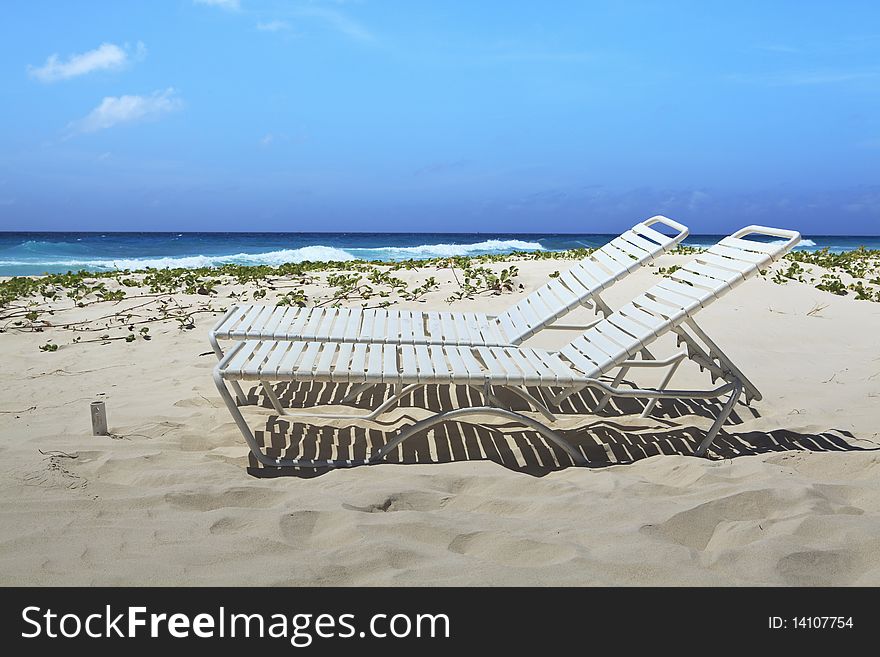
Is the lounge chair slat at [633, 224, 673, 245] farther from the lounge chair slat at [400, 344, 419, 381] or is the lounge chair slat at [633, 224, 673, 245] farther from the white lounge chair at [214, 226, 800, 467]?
the lounge chair slat at [400, 344, 419, 381]

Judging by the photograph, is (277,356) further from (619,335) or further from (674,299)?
(674,299)

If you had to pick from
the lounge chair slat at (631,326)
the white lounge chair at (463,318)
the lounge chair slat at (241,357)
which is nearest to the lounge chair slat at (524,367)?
the white lounge chair at (463,318)

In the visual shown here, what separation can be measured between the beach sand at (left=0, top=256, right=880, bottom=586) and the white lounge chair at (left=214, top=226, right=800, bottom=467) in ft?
0.83

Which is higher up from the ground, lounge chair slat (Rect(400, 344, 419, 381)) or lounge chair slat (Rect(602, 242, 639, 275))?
lounge chair slat (Rect(602, 242, 639, 275))

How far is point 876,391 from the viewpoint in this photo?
15.1 feet

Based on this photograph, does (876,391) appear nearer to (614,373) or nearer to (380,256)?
(614,373)

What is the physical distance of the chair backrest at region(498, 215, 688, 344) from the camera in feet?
15.4

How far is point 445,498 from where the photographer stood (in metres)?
2.91

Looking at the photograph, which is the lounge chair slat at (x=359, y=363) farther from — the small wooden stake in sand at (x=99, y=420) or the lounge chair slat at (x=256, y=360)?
the small wooden stake in sand at (x=99, y=420)

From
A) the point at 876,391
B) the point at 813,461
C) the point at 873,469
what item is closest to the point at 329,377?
the point at 813,461

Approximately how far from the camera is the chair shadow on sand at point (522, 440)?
11.6 ft

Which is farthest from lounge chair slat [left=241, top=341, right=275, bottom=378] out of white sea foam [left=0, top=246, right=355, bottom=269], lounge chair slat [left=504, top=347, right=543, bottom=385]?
white sea foam [left=0, top=246, right=355, bottom=269]
